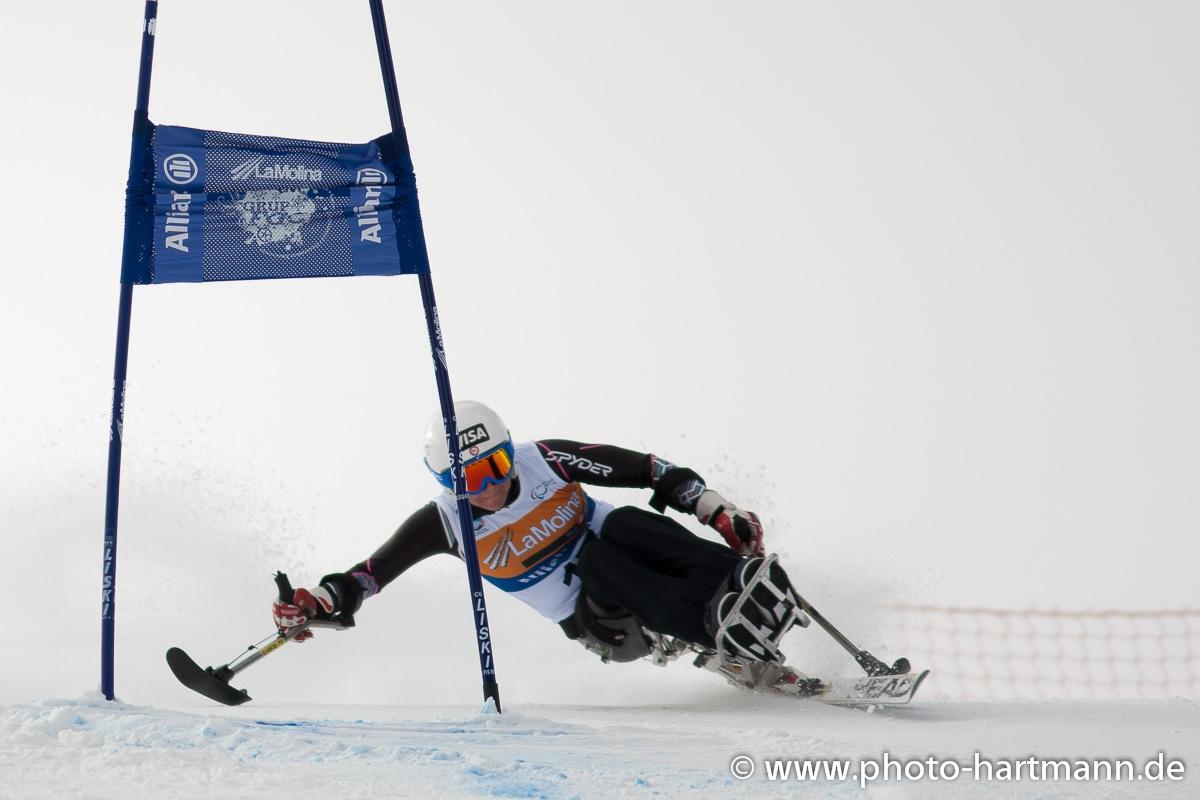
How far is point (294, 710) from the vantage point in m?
4.63

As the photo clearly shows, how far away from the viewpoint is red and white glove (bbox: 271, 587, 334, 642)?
172 inches

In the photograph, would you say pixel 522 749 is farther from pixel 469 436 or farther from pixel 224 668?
pixel 469 436

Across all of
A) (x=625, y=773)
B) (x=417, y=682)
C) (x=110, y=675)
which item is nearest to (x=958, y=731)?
(x=625, y=773)

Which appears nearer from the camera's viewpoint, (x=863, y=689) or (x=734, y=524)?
(x=863, y=689)

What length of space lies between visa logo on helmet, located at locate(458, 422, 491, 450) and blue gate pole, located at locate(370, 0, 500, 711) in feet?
1.63

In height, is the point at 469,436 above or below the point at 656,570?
above

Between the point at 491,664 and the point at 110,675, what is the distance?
50.7 inches

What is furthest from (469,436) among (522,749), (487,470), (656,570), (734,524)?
(522,749)

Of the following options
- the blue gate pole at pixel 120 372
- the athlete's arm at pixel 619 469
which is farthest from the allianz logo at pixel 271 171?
the athlete's arm at pixel 619 469

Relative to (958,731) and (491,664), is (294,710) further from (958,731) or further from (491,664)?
(958,731)

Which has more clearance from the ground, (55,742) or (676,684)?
(55,742)

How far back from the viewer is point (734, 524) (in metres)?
4.86

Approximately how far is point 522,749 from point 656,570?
5.43 feet

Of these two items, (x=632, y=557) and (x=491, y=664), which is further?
(x=632, y=557)
